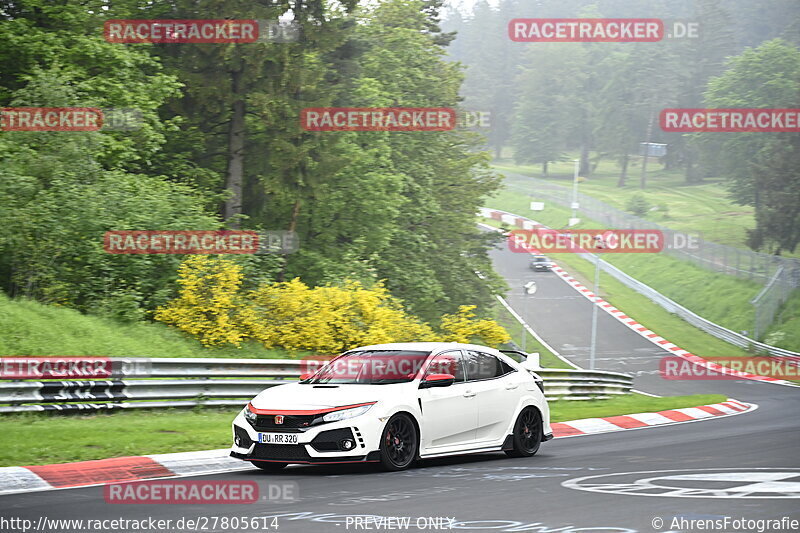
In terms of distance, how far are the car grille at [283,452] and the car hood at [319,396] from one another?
1.39 feet

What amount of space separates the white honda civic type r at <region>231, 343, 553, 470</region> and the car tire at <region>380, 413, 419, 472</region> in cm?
1

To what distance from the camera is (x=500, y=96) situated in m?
177

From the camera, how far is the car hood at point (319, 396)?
1124 centimetres

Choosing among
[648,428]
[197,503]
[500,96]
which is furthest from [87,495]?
[500,96]

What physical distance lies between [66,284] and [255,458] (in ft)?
39.2

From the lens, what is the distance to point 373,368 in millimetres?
12422

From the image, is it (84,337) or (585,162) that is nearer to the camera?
(84,337)

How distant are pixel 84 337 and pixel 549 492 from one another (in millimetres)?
11255

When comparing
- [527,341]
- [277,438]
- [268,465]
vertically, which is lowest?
[527,341]

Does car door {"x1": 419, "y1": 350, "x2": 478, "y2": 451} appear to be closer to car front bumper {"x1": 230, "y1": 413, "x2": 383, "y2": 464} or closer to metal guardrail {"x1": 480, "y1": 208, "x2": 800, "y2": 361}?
car front bumper {"x1": 230, "y1": 413, "x2": 383, "y2": 464}

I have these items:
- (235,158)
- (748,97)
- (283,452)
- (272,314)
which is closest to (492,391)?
(283,452)

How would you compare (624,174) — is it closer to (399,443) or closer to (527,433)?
(527,433)

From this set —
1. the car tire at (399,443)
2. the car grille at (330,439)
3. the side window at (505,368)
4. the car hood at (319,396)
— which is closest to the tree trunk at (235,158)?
the side window at (505,368)

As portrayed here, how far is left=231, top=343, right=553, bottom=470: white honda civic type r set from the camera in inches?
435
